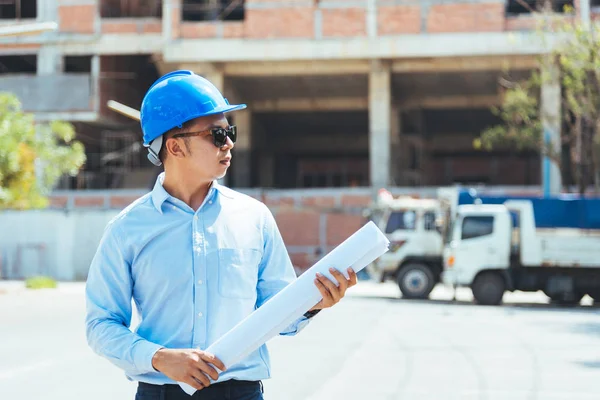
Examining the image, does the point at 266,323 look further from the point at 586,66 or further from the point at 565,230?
the point at 586,66

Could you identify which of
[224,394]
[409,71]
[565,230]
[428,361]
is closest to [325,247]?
[409,71]

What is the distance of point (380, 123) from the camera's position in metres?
38.3

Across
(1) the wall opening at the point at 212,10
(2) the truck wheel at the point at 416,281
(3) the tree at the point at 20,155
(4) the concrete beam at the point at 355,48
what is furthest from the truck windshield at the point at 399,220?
(1) the wall opening at the point at 212,10

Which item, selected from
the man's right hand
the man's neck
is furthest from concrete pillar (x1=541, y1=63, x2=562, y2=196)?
the man's right hand

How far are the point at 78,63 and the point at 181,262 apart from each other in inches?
1650

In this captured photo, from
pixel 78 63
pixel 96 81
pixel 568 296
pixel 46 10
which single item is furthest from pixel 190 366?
pixel 78 63

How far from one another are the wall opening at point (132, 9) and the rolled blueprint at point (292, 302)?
3990cm

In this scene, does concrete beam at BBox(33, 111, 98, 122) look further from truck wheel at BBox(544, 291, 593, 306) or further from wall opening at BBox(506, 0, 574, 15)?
truck wheel at BBox(544, 291, 593, 306)

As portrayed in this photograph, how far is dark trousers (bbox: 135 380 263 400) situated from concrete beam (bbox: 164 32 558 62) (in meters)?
34.3

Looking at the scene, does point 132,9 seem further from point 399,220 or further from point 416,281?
point 416,281

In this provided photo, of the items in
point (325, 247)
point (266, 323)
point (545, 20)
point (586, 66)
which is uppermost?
point (545, 20)

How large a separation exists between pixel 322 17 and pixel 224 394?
34.7 m

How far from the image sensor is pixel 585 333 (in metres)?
16.4

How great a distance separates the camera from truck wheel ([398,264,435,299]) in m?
24.9
